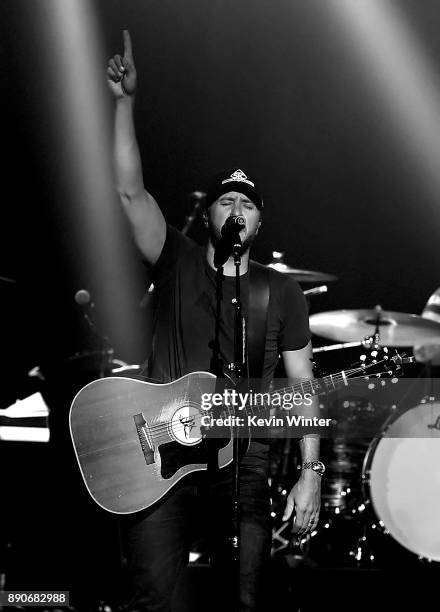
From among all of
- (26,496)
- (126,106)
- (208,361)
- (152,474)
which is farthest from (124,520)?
(26,496)

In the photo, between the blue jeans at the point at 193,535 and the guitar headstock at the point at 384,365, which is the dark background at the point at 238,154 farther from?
the guitar headstock at the point at 384,365

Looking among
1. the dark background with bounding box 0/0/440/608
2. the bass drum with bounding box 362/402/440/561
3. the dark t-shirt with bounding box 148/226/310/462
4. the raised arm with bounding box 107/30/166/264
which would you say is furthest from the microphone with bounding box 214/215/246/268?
the dark background with bounding box 0/0/440/608

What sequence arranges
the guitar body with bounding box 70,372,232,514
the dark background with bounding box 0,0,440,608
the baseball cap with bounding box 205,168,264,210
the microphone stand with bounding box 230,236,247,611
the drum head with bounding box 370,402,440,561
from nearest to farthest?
the microphone stand with bounding box 230,236,247,611, the guitar body with bounding box 70,372,232,514, the baseball cap with bounding box 205,168,264,210, the drum head with bounding box 370,402,440,561, the dark background with bounding box 0,0,440,608

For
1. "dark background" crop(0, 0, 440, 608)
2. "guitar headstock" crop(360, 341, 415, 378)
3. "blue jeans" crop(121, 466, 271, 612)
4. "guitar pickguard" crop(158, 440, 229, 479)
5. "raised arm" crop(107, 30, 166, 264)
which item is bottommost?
"blue jeans" crop(121, 466, 271, 612)

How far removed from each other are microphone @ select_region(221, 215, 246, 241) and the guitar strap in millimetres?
408

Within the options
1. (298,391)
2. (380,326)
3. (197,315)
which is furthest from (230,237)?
(380,326)

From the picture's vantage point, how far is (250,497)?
9.45 feet

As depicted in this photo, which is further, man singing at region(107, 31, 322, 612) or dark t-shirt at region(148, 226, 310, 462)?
dark t-shirt at region(148, 226, 310, 462)

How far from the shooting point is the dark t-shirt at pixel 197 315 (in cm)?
301

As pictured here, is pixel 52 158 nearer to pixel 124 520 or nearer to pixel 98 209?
pixel 98 209

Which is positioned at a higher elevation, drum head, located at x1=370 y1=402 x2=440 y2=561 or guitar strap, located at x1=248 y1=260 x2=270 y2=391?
guitar strap, located at x1=248 y1=260 x2=270 y2=391

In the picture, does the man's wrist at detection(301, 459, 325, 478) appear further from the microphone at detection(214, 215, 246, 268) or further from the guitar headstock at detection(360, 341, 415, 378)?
the microphone at detection(214, 215, 246, 268)

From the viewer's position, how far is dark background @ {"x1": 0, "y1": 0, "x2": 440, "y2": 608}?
656 centimetres

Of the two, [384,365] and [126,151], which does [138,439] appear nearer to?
[384,365]
